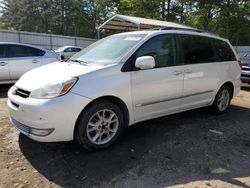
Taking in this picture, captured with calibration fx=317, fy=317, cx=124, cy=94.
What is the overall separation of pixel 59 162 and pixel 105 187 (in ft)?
2.87

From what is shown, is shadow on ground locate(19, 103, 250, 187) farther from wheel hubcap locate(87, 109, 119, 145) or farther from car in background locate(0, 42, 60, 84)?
car in background locate(0, 42, 60, 84)

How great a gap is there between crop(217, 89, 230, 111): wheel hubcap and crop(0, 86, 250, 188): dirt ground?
1.01 m

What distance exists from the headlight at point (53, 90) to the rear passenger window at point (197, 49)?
2.40m

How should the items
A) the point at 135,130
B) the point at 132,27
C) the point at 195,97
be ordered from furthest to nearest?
1. the point at 132,27
2. the point at 195,97
3. the point at 135,130

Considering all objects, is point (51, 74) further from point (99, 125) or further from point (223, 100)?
point (223, 100)

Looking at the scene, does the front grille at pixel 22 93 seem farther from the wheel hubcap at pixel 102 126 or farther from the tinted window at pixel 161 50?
the tinted window at pixel 161 50

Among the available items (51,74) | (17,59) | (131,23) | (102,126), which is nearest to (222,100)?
(102,126)

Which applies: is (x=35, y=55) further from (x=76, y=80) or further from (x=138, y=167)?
(x=138, y=167)

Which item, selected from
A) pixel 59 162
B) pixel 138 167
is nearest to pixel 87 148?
pixel 59 162

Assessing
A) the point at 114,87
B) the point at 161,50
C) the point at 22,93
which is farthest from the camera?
the point at 161,50

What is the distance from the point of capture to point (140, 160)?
4.21 m

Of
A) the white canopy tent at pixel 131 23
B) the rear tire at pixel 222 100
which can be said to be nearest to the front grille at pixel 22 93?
the rear tire at pixel 222 100

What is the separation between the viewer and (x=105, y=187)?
351cm

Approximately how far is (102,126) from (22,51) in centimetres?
615
